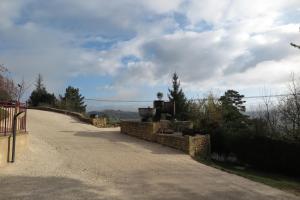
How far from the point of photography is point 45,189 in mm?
9602

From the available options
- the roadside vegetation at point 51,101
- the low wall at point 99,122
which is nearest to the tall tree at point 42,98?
the roadside vegetation at point 51,101

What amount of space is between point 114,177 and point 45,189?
2276 mm

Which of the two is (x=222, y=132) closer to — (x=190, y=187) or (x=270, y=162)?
(x=270, y=162)

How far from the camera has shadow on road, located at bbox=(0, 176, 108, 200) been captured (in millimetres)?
8970

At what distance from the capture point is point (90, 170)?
1220 centimetres

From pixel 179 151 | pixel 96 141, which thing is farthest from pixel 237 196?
pixel 96 141

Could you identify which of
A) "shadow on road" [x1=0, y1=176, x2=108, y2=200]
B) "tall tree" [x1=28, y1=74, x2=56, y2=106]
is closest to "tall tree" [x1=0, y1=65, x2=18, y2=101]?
"tall tree" [x1=28, y1=74, x2=56, y2=106]

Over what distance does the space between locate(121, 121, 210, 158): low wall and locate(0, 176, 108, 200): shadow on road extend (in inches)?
296

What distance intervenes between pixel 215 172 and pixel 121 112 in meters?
26.6

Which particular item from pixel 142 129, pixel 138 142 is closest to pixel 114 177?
pixel 138 142

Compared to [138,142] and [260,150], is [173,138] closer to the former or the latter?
[138,142]

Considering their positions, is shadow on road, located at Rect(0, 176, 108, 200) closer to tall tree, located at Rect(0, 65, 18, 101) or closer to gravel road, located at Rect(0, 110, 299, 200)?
gravel road, located at Rect(0, 110, 299, 200)

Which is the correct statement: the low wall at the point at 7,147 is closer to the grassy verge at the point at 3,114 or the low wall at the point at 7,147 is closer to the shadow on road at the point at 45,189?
the grassy verge at the point at 3,114

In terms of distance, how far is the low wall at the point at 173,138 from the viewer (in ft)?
57.0
